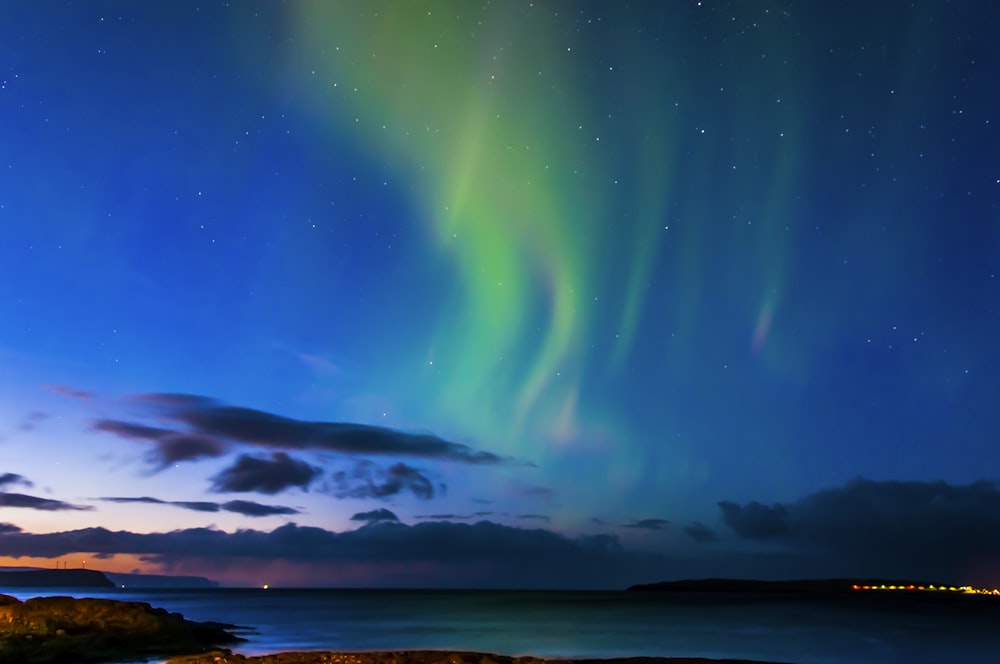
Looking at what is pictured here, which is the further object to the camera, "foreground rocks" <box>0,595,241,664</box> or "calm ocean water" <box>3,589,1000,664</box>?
"calm ocean water" <box>3,589,1000,664</box>

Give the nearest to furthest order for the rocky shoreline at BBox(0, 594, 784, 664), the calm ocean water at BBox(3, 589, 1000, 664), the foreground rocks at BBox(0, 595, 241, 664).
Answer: the rocky shoreline at BBox(0, 594, 784, 664)
the foreground rocks at BBox(0, 595, 241, 664)
the calm ocean water at BBox(3, 589, 1000, 664)

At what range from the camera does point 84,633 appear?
156 ft

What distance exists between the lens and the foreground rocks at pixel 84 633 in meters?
42.1

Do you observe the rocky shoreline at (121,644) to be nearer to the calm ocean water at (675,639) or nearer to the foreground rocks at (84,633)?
the foreground rocks at (84,633)

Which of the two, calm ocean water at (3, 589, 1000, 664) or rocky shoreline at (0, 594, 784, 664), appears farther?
calm ocean water at (3, 589, 1000, 664)

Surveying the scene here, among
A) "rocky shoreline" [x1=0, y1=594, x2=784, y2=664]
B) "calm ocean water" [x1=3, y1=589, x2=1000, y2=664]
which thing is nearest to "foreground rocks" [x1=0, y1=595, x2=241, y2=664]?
"rocky shoreline" [x1=0, y1=594, x2=784, y2=664]

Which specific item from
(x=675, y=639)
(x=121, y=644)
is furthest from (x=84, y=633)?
(x=675, y=639)

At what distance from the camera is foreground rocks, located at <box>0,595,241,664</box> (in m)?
42.1

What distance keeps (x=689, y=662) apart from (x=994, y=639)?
63598 millimetres

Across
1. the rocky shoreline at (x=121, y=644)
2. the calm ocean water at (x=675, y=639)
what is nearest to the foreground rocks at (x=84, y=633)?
the rocky shoreline at (x=121, y=644)

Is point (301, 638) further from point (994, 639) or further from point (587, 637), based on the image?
point (994, 639)

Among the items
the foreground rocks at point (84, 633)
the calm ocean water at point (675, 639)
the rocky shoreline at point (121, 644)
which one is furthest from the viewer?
the calm ocean water at point (675, 639)

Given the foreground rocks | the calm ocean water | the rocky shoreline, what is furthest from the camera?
the calm ocean water

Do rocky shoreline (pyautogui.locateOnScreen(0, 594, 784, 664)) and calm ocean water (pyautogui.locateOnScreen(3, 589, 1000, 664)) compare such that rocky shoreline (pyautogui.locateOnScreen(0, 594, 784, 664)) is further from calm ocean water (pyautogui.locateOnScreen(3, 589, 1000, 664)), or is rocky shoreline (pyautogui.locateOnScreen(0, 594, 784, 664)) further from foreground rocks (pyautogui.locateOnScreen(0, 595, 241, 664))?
calm ocean water (pyautogui.locateOnScreen(3, 589, 1000, 664))
